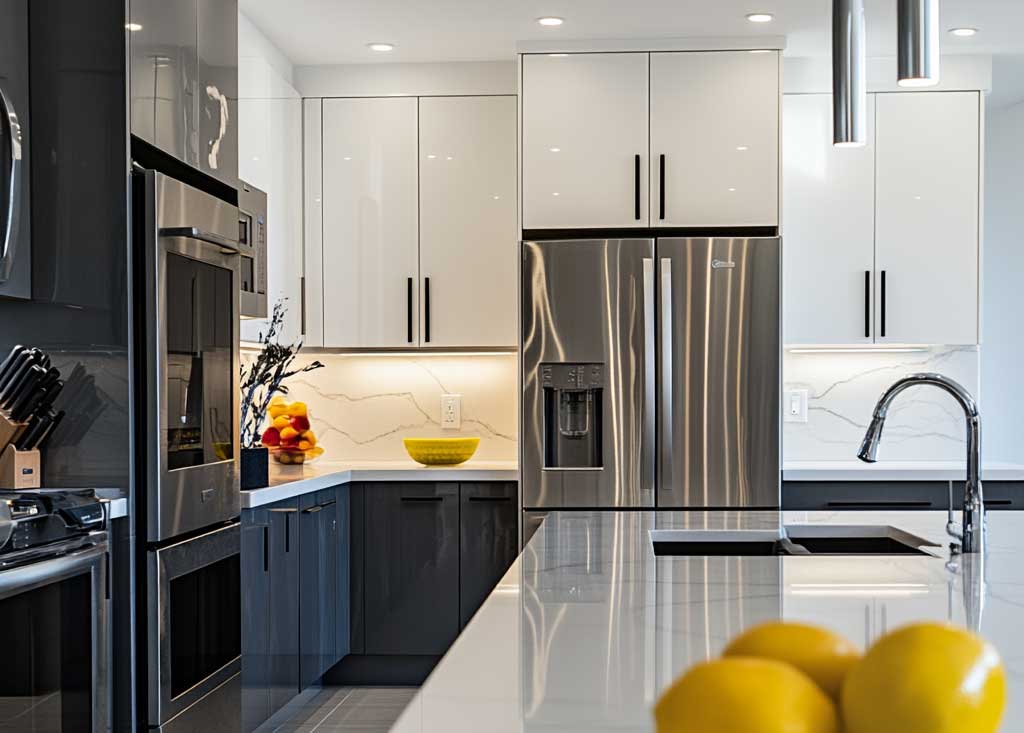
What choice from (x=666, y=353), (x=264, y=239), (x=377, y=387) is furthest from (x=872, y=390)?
(x=264, y=239)

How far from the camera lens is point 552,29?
4.30 metres

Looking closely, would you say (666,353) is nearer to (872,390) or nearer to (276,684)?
(872,390)

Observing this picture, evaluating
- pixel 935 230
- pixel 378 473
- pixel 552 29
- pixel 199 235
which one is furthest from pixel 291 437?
pixel 935 230

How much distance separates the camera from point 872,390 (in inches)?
196

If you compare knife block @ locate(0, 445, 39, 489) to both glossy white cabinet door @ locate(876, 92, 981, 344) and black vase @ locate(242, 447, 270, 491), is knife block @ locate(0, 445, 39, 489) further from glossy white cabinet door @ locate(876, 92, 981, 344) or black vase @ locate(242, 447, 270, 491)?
glossy white cabinet door @ locate(876, 92, 981, 344)

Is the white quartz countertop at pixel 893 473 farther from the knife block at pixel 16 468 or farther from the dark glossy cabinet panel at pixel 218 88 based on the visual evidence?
the knife block at pixel 16 468

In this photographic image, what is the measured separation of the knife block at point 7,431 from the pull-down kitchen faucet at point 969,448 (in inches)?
72.4

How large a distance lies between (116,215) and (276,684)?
170 cm

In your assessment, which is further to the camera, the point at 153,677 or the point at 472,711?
the point at 153,677

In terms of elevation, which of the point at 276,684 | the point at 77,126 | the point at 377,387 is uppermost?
the point at 77,126

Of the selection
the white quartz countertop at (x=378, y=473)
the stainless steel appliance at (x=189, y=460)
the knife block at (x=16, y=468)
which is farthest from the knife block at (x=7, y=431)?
the white quartz countertop at (x=378, y=473)

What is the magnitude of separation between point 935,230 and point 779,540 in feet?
8.42

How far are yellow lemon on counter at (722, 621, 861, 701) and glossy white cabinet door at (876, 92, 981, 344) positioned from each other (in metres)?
4.31

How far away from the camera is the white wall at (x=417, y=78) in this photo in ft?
15.8
